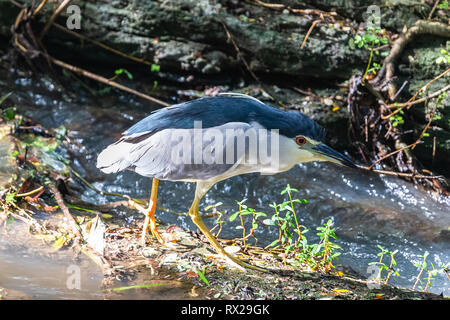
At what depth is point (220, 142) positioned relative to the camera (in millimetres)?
3137

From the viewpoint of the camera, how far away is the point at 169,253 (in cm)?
311

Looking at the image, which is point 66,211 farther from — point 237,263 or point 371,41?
point 371,41

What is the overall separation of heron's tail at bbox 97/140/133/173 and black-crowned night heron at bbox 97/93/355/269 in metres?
0.02

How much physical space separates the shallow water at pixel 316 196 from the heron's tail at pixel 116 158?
0.74 meters

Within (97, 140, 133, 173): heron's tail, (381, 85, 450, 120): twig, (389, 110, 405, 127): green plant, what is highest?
(381, 85, 450, 120): twig

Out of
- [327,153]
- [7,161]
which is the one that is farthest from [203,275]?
[7,161]

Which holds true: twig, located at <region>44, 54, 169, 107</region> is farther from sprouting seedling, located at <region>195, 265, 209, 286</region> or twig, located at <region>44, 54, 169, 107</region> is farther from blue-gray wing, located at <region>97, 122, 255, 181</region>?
sprouting seedling, located at <region>195, 265, 209, 286</region>

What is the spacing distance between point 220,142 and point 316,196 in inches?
74.7

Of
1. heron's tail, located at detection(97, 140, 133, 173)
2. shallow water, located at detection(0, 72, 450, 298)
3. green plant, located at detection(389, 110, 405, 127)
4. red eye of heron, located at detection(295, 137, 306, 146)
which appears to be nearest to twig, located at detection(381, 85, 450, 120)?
green plant, located at detection(389, 110, 405, 127)

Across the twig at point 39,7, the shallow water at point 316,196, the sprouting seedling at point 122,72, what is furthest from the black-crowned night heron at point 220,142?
the twig at point 39,7

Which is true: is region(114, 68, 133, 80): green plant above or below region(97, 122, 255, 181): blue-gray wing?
above

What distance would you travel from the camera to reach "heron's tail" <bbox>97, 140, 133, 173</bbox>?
3.26 metres

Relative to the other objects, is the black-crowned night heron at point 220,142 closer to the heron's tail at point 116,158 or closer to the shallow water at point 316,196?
the heron's tail at point 116,158

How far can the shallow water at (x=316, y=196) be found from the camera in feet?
13.4
